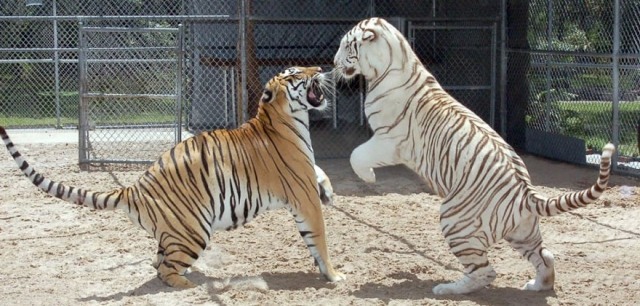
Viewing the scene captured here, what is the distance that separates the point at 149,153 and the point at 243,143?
630 centimetres

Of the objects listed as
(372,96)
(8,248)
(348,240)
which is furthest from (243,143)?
(8,248)

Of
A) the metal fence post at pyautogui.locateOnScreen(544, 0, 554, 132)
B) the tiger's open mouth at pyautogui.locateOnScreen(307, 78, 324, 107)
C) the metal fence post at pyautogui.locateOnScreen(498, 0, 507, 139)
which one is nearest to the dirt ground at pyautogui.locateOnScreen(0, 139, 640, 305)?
the tiger's open mouth at pyautogui.locateOnScreen(307, 78, 324, 107)

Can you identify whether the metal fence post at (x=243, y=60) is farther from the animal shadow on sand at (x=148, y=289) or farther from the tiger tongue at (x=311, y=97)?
the animal shadow on sand at (x=148, y=289)

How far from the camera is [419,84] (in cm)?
595

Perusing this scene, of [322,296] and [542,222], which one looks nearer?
[322,296]

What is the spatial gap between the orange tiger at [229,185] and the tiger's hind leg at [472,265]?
87cm

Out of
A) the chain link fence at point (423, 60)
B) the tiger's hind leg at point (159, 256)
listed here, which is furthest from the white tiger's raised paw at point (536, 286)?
the chain link fence at point (423, 60)

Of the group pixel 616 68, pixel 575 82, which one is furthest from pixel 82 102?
pixel 575 82

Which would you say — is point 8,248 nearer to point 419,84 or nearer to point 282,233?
point 282,233

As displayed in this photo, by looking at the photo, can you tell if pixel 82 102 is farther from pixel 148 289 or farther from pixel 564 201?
pixel 564 201

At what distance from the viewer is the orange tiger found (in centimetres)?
560

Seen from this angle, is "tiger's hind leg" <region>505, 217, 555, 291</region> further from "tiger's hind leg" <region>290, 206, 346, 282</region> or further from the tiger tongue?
the tiger tongue

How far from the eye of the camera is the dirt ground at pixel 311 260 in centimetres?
548

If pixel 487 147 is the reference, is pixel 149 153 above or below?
below
